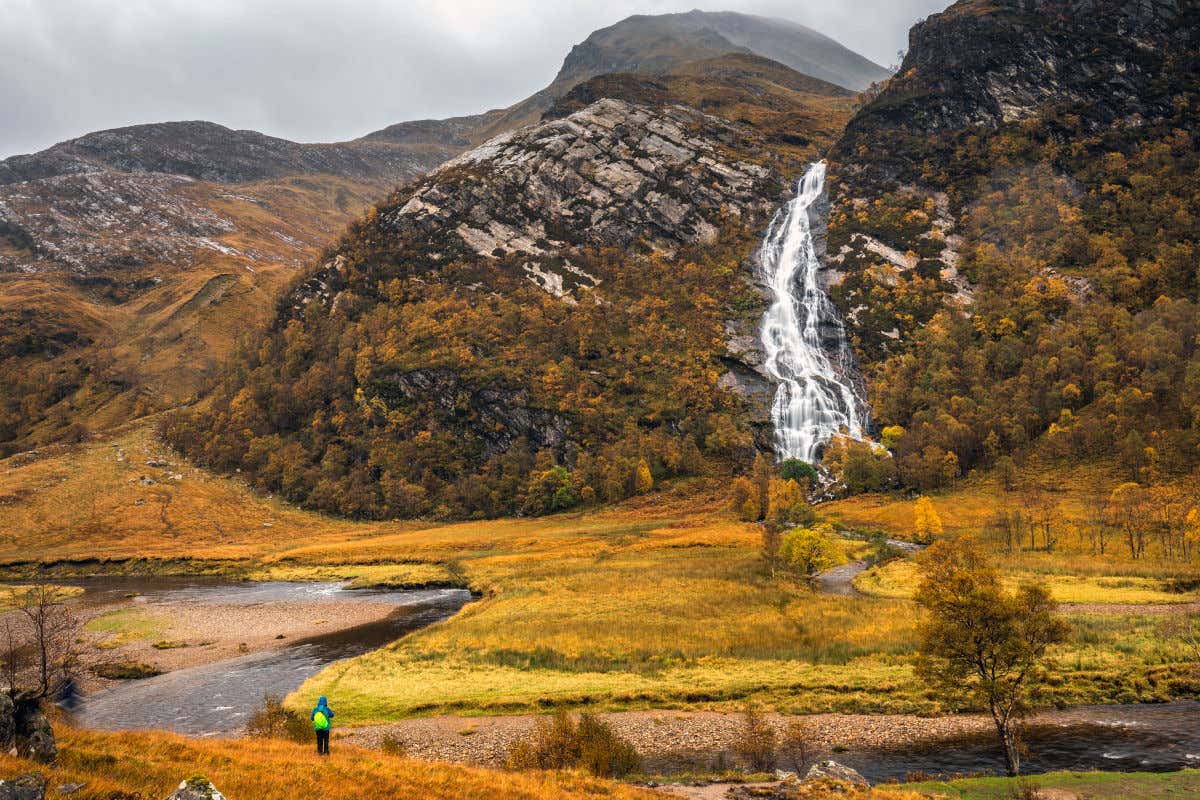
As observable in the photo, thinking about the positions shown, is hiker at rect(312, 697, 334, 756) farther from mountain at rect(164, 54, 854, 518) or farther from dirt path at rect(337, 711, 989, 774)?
mountain at rect(164, 54, 854, 518)

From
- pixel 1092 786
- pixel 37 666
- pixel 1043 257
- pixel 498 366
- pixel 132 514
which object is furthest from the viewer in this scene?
pixel 498 366

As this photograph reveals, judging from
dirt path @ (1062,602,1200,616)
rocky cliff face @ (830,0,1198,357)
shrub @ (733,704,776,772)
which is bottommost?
dirt path @ (1062,602,1200,616)

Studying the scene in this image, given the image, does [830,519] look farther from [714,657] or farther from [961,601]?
[961,601]

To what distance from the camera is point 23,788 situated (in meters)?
11.9

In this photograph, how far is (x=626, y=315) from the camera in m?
164

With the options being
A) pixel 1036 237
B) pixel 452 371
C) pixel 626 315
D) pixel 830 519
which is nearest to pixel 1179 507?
pixel 830 519

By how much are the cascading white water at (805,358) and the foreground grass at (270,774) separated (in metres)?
111

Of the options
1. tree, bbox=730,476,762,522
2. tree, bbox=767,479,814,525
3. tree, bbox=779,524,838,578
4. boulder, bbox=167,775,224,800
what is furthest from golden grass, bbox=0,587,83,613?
tree, bbox=730,476,762,522

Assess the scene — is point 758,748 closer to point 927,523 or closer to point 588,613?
point 588,613

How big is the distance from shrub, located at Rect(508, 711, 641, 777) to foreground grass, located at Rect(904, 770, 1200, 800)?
11008 mm

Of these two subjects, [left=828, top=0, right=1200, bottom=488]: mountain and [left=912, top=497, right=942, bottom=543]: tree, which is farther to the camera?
[left=828, top=0, right=1200, bottom=488]: mountain

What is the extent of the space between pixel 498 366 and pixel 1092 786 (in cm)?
13762

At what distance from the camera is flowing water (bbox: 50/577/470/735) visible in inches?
1430

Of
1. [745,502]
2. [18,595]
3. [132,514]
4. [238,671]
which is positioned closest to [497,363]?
[745,502]
